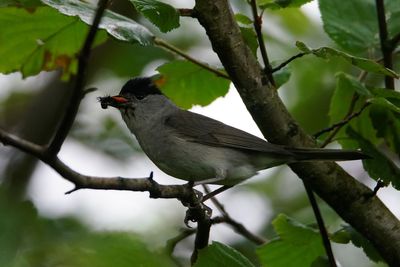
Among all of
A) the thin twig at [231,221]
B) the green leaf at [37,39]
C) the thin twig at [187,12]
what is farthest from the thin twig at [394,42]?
the green leaf at [37,39]

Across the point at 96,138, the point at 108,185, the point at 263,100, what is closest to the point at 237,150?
the point at 263,100

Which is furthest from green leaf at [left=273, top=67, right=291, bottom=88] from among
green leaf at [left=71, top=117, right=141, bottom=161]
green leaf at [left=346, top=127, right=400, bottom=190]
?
green leaf at [left=71, top=117, right=141, bottom=161]

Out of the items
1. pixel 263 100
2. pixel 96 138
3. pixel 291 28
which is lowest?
pixel 263 100

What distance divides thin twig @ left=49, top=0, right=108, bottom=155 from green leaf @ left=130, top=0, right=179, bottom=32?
2.75 ft

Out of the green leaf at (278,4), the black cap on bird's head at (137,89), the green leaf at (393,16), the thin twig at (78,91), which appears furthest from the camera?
the black cap on bird's head at (137,89)

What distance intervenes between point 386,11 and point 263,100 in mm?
868

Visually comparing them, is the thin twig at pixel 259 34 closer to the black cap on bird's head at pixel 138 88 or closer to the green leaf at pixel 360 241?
the green leaf at pixel 360 241

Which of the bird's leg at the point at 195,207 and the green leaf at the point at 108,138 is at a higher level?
the green leaf at the point at 108,138

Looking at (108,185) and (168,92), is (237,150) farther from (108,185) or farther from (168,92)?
(108,185)

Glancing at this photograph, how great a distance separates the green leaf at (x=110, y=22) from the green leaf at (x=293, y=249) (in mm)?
1025

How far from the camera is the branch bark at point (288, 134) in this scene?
267 centimetres

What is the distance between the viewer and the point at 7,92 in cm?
573

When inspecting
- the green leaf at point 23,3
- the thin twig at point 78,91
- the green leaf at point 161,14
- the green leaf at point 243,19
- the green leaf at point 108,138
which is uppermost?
the green leaf at point 108,138

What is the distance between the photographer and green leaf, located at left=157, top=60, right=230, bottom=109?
3.34 meters
